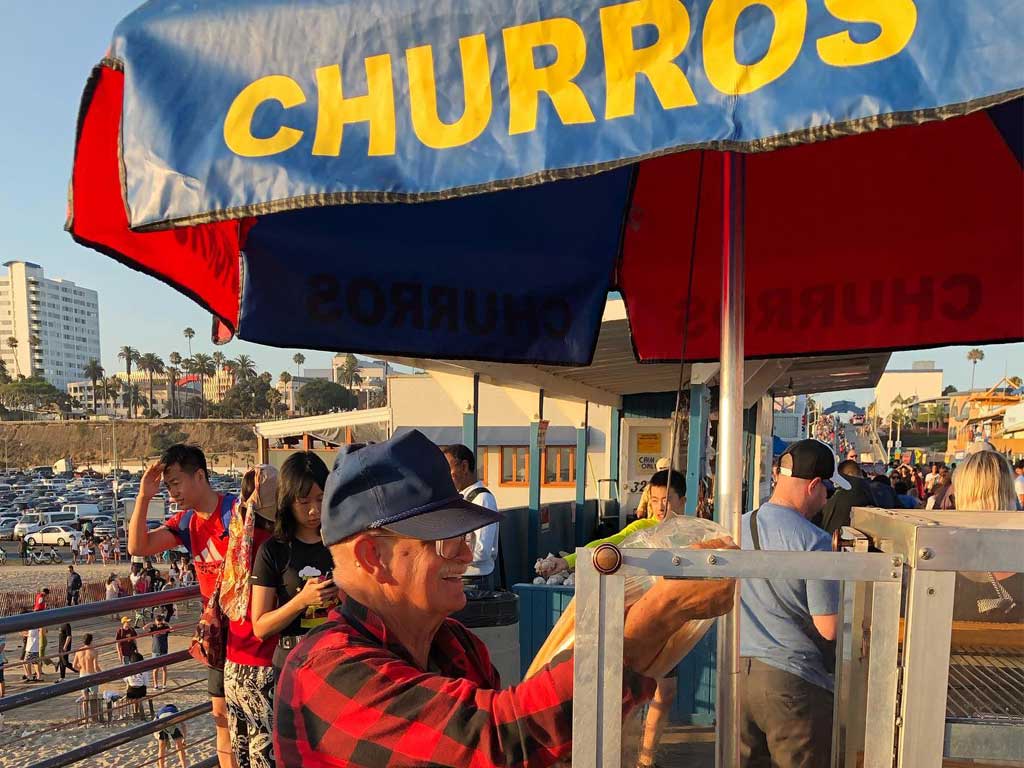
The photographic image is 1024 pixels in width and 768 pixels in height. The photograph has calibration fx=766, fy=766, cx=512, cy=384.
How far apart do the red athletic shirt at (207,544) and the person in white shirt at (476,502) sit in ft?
Answer: 4.02

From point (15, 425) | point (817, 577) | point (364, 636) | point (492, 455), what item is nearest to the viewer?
point (817, 577)

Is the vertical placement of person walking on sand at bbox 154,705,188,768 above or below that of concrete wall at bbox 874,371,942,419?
above

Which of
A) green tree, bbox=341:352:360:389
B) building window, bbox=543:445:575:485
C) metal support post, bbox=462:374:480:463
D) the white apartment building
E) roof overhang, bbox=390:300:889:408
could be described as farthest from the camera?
the white apartment building

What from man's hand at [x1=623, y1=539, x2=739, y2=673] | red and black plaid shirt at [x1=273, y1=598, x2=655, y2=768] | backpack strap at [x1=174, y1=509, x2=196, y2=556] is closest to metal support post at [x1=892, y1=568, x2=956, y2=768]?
man's hand at [x1=623, y1=539, x2=739, y2=673]

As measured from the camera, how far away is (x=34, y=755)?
14.3 meters

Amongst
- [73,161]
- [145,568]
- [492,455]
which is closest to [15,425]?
[145,568]

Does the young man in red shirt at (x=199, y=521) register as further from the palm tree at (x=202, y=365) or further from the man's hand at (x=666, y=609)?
the palm tree at (x=202, y=365)

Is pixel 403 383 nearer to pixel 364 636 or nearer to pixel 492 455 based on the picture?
pixel 492 455

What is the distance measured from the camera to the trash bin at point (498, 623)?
4.79 m

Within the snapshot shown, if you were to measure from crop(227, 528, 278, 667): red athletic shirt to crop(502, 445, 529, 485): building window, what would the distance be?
20.5 metres

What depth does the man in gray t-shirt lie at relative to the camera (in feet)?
6.63

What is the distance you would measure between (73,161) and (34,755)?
16.4 meters

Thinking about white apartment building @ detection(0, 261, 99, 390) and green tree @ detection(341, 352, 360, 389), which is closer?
green tree @ detection(341, 352, 360, 389)

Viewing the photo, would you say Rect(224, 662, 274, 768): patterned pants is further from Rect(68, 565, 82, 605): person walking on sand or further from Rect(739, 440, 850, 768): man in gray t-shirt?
Rect(68, 565, 82, 605): person walking on sand
